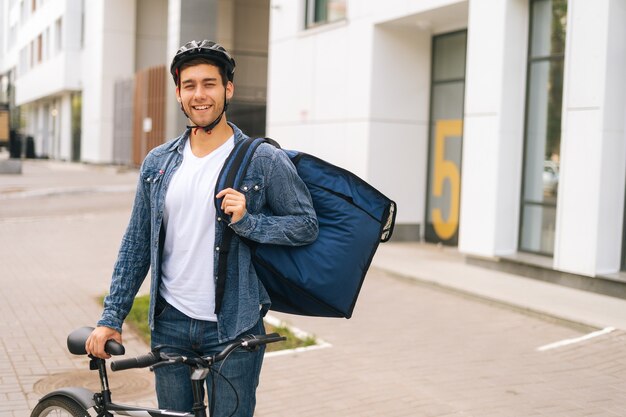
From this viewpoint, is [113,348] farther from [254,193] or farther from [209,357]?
[254,193]

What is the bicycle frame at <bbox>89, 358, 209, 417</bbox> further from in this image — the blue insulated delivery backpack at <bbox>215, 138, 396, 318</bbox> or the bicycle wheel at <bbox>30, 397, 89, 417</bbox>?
the blue insulated delivery backpack at <bbox>215, 138, 396, 318</bbox>

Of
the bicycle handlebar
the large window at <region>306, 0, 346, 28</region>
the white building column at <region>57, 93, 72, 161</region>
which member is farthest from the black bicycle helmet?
the white building column at <region>57, 93, 72, 161</region>

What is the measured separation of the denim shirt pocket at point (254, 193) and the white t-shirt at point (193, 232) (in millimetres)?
121

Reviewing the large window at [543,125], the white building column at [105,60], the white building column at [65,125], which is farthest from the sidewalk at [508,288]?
the white building column at [65,125]

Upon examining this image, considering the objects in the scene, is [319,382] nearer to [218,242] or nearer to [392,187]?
[218,242]

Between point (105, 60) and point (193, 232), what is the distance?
3364 centimetres

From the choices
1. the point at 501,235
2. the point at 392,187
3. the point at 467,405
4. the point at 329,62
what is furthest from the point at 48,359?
the point at 329,62

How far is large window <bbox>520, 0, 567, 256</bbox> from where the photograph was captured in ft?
34.9

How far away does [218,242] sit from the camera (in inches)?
112

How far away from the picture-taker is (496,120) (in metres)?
10.9

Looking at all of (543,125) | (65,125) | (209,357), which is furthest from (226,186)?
(65,125)

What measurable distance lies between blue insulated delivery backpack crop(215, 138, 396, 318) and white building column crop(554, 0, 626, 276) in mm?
7094

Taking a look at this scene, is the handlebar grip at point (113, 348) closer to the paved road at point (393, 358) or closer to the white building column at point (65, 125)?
the paved road at point (393, 358)

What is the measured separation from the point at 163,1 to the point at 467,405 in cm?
3266
